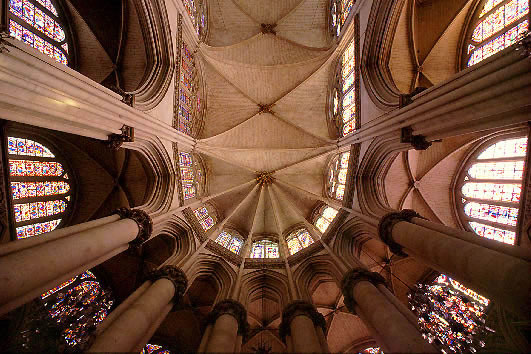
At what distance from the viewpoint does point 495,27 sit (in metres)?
8.53

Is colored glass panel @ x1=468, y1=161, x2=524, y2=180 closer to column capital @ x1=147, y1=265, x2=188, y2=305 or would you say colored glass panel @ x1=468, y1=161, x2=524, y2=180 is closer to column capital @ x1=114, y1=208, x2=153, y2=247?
column capital @ x1=147, y1=265, x2=188, y2=305

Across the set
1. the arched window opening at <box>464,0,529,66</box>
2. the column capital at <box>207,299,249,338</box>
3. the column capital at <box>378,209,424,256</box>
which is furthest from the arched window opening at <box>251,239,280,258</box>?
the arched window opening at <box>464,0,529,66</box>

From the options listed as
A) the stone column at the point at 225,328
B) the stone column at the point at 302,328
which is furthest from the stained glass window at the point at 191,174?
the stone column at the point at 302,328

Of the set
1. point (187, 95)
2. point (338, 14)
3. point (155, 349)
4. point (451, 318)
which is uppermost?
point (338, 14)

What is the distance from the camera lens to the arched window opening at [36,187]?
9453 millimetres

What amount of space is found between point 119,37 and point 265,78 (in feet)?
24.4

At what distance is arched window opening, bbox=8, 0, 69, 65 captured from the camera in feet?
26.2

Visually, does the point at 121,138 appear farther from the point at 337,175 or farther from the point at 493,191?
the point at 493,191

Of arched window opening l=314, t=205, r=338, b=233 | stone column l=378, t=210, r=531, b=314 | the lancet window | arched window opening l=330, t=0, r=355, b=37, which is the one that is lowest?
arched window opening l=314, t=205, r=338, b=233

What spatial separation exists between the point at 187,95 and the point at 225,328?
403 inches

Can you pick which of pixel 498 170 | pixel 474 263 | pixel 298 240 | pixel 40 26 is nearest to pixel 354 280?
pixel 474 263

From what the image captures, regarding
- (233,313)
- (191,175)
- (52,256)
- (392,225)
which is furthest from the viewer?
(191,175)

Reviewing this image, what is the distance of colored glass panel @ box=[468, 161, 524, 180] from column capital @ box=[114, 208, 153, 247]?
37.9 ft

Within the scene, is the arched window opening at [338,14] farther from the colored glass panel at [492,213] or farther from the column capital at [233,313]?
the column capital at [233,313]
